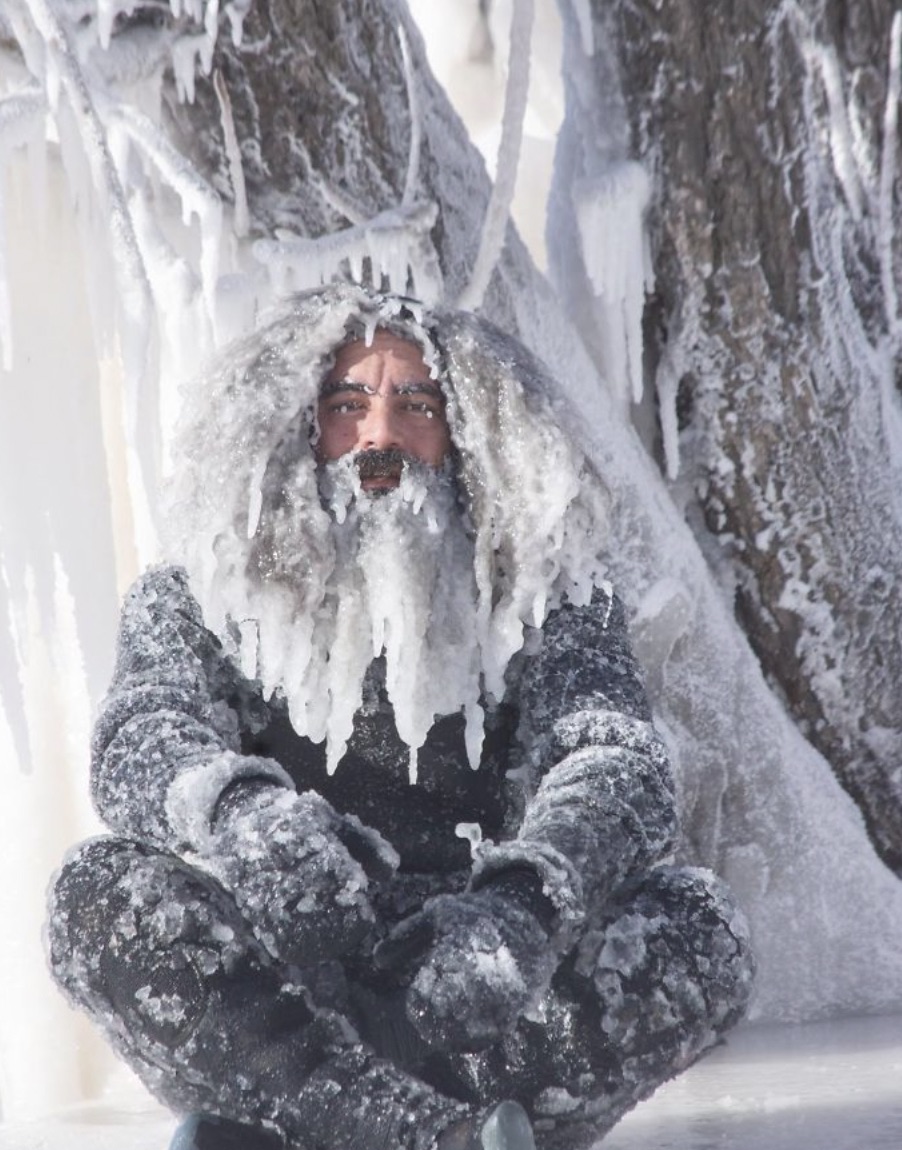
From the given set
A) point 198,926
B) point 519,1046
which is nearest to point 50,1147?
point 198,926

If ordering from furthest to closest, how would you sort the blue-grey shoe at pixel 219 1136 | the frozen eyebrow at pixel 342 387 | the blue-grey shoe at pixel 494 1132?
the frozen eyebrow at pixel 342 387
the blue-grey shoe at pixel 219 1136
the blue-grey shoe at pixel 494 1132

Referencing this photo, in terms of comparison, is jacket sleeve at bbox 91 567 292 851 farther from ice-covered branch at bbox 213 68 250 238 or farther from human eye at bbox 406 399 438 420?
ice-covered branch at bbox 213 68 250 238

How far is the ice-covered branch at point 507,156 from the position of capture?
270 centimetres

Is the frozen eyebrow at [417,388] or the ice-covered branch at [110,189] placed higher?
the ice-covered branch at [110,189]

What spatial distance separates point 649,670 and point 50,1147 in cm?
152

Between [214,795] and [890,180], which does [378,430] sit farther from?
[890,180]

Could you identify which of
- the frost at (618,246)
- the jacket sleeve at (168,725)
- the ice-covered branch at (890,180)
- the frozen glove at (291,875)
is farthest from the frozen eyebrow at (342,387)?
the ice-covered branch at (890,180)

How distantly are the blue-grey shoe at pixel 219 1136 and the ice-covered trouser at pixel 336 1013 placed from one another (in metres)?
0.02

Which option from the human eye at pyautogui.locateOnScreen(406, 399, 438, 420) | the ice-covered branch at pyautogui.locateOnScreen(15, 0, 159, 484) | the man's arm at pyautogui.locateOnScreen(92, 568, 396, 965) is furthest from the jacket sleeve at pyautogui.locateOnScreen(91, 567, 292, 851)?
the ice-covered branch at pyautogui.locateOnScreen(15, 0, 159, 484)

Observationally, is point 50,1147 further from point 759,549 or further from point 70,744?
point 759,549

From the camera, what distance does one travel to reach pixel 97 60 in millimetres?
2594

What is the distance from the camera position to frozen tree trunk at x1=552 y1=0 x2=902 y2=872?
3072 mm

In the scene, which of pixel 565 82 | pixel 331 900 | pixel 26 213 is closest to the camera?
pixel 331 900

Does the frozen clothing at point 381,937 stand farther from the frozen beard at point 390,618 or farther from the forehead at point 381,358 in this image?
the forehead at point 381,358
